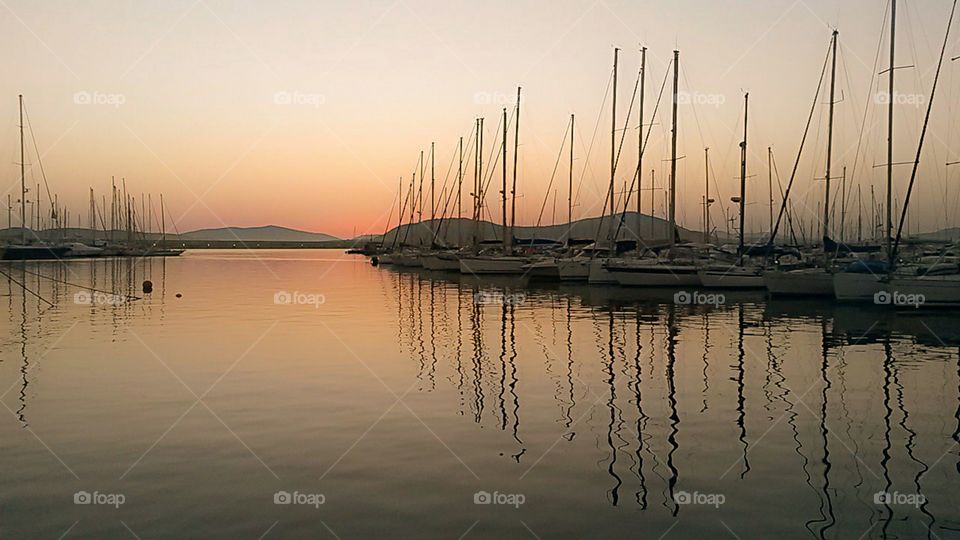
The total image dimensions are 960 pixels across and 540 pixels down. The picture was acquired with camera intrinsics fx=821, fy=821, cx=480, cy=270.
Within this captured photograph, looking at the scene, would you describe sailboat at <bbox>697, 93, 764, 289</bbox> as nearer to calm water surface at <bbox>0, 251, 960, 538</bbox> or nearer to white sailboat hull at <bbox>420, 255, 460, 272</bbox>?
calm water surface at <bbox>0, 251, 960, 538</bbox>

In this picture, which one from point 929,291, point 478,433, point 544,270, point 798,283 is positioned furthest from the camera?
point 544,270

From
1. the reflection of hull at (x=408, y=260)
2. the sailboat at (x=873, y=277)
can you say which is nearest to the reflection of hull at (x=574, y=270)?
the sailboat at (x=873, y=277)

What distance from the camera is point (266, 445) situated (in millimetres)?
11867

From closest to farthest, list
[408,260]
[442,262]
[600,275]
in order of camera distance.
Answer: [600,275] → [442,262] → [408,260]

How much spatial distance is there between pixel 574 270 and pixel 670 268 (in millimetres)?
9980

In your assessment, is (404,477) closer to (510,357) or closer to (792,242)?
(510,357)

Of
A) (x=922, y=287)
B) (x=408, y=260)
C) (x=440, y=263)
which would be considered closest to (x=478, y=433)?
(x=922, y=287)

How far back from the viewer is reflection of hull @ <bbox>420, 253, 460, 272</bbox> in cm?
7606

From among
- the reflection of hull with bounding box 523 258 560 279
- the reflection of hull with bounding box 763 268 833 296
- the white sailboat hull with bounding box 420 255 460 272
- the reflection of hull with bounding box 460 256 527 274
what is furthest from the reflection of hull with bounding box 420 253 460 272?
the reflection of hull with bounding box 763 268 833 296

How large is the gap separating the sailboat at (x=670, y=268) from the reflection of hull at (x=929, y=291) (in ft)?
46.8

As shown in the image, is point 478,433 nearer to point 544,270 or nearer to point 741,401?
point 741,401

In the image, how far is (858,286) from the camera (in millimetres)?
37062

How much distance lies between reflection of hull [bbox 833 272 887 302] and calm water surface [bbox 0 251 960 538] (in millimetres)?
9893

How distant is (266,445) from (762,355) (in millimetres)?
14614
